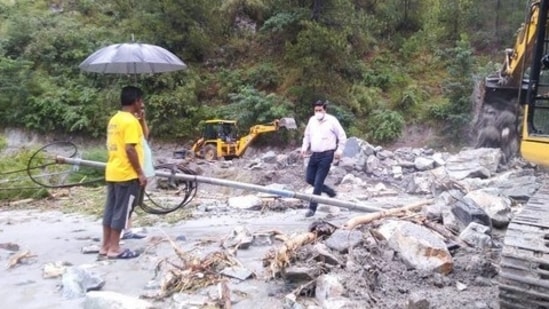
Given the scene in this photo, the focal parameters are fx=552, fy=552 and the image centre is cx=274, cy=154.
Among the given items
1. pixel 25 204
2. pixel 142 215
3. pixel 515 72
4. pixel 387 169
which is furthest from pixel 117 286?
pixel 515 72

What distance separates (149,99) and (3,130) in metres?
5.69

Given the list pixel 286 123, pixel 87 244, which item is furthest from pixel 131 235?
pixel 286 123

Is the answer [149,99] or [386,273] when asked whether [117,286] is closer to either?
[386,273]

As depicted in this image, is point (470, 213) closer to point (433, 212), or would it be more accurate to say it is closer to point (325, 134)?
point (433, 212)

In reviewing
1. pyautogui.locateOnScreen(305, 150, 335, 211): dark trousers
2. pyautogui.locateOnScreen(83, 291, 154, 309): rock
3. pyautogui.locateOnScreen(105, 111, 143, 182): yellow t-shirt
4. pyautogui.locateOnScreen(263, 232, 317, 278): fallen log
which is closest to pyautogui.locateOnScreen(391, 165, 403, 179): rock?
pyautogui.locateOnScreen(305, 150, 335, 211): dark trousers

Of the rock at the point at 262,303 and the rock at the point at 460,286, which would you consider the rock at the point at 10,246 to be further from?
the rock at the point at 460,286

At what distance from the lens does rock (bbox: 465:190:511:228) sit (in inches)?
222

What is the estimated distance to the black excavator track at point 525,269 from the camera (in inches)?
126

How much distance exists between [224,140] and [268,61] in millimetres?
5711

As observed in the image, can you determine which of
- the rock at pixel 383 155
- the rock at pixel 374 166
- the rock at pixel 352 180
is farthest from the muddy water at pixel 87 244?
the rock at pixel 383 155

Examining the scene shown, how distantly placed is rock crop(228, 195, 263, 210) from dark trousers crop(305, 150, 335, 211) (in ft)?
3.59

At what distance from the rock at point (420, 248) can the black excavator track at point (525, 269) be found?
1.22 m

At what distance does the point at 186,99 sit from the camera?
1930 cm

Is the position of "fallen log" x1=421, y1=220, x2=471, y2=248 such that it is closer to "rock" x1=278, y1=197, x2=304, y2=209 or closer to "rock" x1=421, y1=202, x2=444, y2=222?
"rock" x1=421, y1=202, x2=444, y2=222
